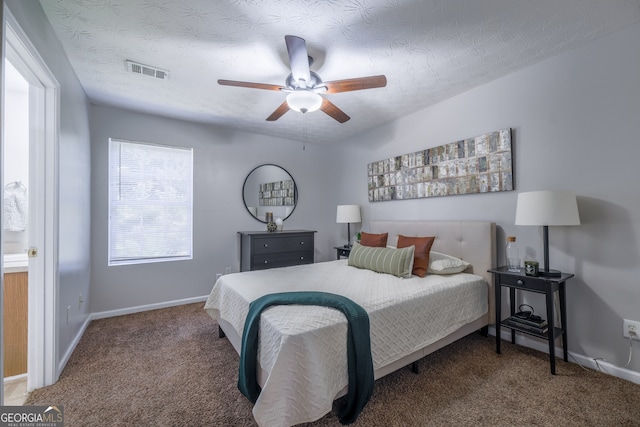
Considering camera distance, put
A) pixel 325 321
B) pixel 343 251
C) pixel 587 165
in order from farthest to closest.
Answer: pixel 343 251
pixel 587 165
pixel 325 321

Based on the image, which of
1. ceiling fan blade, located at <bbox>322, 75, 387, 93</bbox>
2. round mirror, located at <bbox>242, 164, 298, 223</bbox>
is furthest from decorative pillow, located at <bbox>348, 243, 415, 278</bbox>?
round mirror, located at <bbox>242, 164, 298, 223</bbox>

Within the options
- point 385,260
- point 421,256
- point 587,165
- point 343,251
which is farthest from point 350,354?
point 343,251

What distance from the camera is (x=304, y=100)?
209cm

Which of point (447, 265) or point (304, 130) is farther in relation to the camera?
point (304, 130)

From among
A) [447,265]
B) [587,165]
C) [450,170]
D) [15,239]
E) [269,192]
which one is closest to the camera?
[587,165]

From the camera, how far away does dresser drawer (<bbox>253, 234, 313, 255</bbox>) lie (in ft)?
12.0

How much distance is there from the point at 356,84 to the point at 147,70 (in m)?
1.84

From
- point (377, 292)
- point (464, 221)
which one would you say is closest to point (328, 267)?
point (377, 292)

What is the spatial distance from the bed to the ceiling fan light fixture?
145cm

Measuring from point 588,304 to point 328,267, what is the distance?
7.15 ft

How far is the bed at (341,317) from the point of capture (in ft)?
4.39

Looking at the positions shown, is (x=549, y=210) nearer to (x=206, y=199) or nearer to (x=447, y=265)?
(x=447, y=265)

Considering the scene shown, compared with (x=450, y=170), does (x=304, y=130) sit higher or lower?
higher

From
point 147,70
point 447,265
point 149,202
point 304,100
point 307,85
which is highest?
point 147,70
